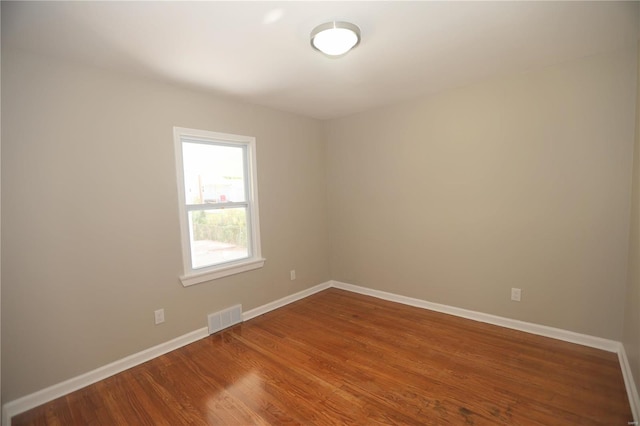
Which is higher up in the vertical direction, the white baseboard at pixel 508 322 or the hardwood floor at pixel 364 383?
the white baseboard at pixel 508 322

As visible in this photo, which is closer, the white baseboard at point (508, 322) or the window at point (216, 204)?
the white baseboard at point (508, 322)

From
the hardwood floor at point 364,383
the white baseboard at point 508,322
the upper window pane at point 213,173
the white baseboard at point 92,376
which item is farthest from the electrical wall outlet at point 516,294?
the upper window pane at point 213,173

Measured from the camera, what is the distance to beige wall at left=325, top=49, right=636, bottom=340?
234 cm

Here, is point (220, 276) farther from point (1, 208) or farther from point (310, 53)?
Result: point (310, 53)

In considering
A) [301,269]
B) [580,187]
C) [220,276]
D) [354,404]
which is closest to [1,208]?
[220,276]

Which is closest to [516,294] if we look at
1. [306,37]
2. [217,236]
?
[306,37]

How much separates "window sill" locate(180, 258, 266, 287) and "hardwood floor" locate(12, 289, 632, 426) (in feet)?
1.92

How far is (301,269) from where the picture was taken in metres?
3.96

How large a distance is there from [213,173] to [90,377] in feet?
6.50

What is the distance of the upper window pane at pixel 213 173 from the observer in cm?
292

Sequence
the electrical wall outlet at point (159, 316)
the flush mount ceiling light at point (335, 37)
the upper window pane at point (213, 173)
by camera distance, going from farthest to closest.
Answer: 1. the upper window pane at point (213, 173)
2. the electrical wall outlet at point (159, 316)
3. the flush mount ceiling light at point (335, 37)

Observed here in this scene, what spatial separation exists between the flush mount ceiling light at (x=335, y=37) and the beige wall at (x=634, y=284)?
2055 millimetres

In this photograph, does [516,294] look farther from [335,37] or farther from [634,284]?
[335,37]

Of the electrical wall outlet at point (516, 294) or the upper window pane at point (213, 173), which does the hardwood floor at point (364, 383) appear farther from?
the upper window pane at point (213, 173)
